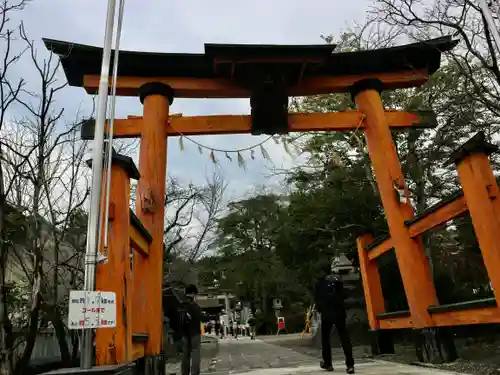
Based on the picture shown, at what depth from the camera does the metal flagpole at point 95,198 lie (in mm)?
3426

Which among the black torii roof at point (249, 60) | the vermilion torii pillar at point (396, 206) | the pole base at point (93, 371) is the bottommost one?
the pole base at point (93, 371)

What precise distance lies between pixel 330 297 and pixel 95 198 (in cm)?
407

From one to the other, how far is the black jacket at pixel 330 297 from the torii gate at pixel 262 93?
1390 millimetres

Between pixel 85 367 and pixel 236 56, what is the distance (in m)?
6.02

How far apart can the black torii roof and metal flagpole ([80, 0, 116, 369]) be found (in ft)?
11.2

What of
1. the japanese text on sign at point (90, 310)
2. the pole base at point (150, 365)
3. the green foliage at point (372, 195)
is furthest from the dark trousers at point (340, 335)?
the green foliage at point (372, 195)

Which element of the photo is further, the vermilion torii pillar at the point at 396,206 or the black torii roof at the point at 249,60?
the black torii roof at the point at 249,60

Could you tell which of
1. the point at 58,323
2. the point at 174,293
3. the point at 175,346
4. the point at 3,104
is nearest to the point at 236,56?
the point at 3,104

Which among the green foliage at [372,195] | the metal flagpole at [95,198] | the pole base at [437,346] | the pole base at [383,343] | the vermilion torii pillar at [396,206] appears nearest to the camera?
the metal flagpole at [95,198]

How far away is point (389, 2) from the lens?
9617 millimetres

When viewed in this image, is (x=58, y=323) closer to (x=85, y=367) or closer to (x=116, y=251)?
(x=116, y=251)

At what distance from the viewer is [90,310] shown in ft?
11.1

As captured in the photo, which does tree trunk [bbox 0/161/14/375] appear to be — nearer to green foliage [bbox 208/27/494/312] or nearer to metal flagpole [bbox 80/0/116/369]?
metal flagpole [bbox 80/0/116/369]

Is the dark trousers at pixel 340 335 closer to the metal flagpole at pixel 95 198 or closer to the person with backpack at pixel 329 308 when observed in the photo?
the person with backpack at pixel 329 308
